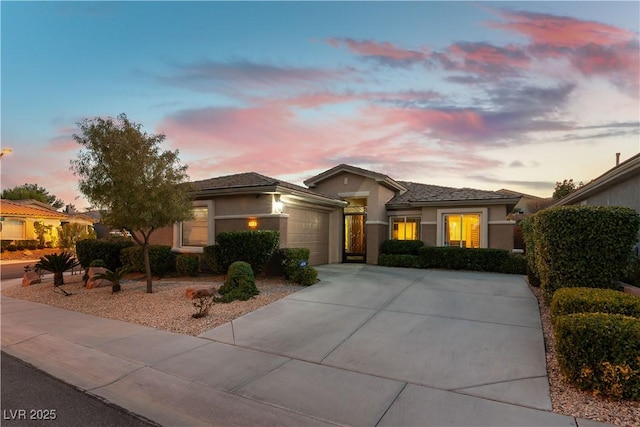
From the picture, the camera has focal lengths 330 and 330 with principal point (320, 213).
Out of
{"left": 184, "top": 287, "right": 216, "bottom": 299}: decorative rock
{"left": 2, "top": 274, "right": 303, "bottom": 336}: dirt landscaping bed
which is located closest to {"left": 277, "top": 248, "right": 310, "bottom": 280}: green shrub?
{"left": 2, "top": 274, "right": 303, "bottom": 336}: dirt landscaping bed

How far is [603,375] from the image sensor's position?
3453mm

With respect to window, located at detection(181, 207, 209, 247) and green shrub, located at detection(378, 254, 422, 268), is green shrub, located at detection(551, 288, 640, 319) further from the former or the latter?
window, located at detection(181, 207, 209, 247)

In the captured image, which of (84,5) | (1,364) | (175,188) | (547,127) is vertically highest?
(84,5)

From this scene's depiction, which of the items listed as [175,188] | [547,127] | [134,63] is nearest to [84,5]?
[134,63]

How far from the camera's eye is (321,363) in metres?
4.61

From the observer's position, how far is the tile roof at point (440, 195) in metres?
14.7

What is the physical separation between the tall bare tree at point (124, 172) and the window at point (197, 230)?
12.9 feet

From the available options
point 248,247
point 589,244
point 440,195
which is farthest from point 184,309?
point 440,195

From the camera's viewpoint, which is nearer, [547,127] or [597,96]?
[597,96]

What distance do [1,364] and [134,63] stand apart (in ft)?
29.9

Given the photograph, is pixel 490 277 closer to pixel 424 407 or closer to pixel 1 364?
pixel 424 407

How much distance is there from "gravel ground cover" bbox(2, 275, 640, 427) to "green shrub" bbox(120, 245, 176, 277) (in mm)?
492

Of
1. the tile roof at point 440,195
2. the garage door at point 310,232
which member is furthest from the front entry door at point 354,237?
the tile roof at point 440,195

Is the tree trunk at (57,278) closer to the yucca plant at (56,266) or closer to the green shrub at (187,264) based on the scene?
the yucca plant at (56,266)
